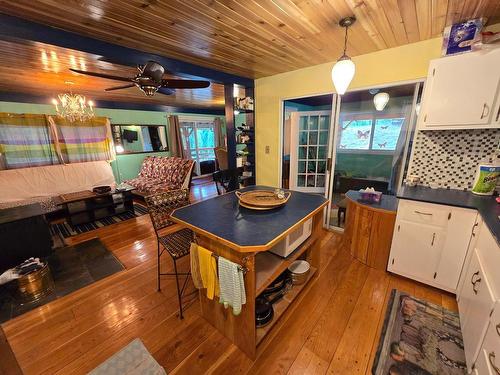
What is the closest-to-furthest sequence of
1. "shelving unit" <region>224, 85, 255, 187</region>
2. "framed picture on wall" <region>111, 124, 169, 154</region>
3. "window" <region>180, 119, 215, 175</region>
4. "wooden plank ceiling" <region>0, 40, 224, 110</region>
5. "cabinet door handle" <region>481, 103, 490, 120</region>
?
1. "cabinet door handle" <region>481, 103, 490, 120</region>
2. "wooden plank ceiling" <region>0, 40, 224, 110</region>
3. "shelving unit" <region>224, 85, 255, 187</region>
4. "framed picture on wall" <region>111, 124, 169, 154</region>
5. "window" <region>180, 119, 215, 175</region>

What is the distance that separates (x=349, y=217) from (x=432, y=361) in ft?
4.63

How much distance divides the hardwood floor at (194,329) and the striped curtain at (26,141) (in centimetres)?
370

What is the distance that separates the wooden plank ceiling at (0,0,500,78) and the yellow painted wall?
0.13 m

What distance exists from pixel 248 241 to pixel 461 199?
1916mm

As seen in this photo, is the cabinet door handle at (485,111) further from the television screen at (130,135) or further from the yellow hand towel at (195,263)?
the television screen at (130,135)

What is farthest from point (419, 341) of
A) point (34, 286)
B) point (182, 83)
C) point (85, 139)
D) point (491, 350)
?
point (85, 139)

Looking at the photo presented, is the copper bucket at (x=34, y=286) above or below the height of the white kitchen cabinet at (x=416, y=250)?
below

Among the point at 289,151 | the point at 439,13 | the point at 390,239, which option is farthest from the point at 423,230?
the point at 289,151

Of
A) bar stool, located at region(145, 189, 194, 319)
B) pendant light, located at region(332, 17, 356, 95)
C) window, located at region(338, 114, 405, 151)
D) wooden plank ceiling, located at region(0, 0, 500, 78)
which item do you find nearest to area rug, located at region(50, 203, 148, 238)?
bar stool, located at region(145, 189, 194, 319)

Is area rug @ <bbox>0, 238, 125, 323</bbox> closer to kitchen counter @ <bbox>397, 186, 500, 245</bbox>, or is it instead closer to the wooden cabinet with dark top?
the wooden cabinet with dark top

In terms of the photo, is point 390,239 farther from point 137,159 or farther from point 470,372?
point 137,159

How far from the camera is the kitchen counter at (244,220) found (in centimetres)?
116

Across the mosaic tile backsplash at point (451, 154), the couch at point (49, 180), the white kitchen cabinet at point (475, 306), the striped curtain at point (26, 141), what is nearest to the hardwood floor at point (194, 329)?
the white kitchen cabinet at point (475, 306)

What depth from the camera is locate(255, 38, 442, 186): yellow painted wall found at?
7.09 feet
